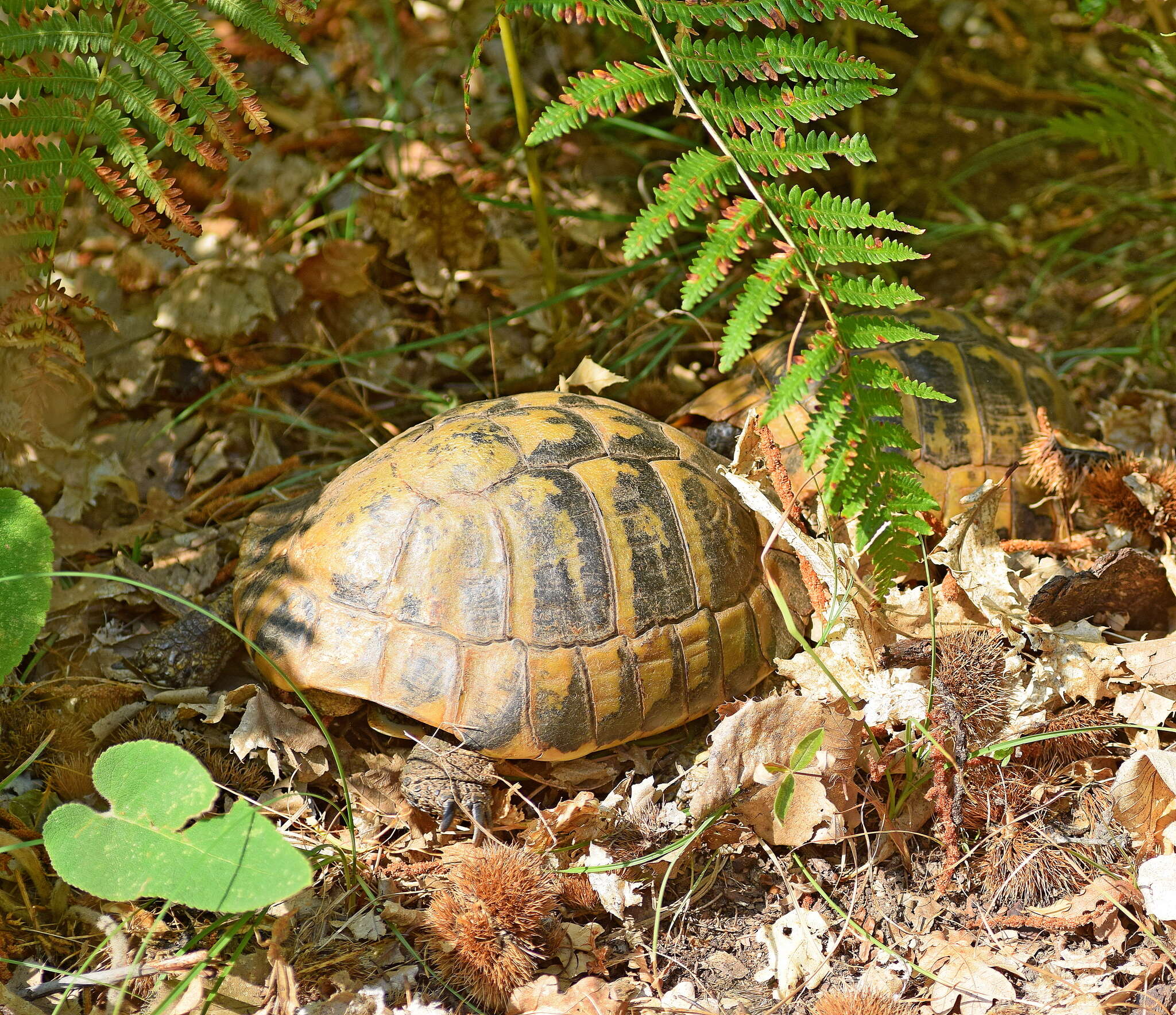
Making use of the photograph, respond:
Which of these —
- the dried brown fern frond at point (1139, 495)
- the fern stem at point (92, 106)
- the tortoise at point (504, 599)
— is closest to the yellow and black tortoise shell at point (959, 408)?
the dried brown fern frond at point (1139, 495)

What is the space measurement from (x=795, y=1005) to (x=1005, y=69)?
5.40 meters

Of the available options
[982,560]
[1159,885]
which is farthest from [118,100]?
[1159,885]

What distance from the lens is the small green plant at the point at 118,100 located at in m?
2.76

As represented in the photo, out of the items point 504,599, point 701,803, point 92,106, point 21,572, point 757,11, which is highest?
point 92,106

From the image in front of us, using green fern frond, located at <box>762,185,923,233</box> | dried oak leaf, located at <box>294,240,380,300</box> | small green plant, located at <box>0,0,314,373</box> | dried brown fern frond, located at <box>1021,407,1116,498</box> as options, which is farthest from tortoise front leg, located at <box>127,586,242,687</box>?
dried brown fern frond, located at <box>1021,407,1116,498</box>

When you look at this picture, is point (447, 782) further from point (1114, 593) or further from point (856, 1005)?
point (1114, 593)

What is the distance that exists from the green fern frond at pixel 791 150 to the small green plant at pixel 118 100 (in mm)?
1348

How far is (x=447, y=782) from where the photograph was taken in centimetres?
285

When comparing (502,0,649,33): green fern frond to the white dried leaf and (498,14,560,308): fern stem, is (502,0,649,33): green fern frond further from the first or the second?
the white dried leaf

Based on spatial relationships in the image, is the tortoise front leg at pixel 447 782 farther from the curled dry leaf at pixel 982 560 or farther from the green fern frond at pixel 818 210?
the green fern frond at pixel 818 210

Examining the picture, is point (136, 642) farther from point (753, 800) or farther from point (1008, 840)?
point (1008, 840)

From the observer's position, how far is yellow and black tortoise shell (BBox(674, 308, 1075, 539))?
3846 mm

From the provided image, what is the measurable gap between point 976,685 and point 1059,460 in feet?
4.49

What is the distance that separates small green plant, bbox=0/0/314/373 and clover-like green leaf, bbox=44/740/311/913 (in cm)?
156
